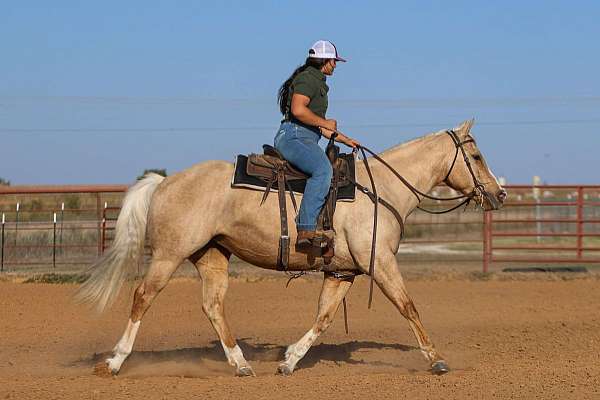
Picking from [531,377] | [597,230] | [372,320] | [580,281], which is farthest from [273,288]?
[597,230]

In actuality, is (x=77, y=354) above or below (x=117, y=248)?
below

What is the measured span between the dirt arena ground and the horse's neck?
159cm

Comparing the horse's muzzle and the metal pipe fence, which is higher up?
the horse's muzzle

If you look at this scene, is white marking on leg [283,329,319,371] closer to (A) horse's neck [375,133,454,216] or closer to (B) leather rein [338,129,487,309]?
(B) leather rein [338,129,487,309]

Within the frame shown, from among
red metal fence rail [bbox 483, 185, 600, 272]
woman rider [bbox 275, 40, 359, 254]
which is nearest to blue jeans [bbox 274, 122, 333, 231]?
woman rider [bbox 275, 40, 359, 254]

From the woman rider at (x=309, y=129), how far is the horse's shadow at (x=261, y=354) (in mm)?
1495

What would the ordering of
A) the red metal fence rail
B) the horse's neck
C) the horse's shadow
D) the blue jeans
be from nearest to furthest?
the blue jeans → the horse's neck → the horse's shadow → the red metal fence rail

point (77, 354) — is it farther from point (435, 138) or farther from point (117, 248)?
point (435, 138)

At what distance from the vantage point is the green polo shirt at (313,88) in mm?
7266

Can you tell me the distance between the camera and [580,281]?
49.8 feet

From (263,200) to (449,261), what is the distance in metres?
13.9

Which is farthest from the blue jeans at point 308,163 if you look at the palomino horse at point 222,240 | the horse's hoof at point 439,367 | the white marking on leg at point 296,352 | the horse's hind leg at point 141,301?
the horse's hoof at point 439,367

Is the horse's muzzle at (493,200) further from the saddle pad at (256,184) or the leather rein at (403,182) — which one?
the saddle pad at (256,184)

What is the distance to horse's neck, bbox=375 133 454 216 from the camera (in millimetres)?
7766
